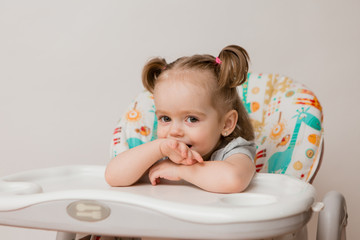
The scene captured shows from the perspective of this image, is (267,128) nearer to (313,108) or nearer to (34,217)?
(313,108)

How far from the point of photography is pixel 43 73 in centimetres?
189

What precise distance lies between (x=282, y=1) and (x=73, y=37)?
2.68ft

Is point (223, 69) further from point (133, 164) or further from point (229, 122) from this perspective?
point (133, 164)

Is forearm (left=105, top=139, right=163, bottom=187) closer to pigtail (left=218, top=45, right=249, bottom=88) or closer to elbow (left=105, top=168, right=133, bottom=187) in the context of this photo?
elbow (left=105, top=168, right=133, bottom=187)

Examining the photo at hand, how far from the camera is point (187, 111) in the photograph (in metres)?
1.00

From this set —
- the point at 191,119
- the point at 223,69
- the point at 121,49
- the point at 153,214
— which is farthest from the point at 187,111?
the point at 121,49

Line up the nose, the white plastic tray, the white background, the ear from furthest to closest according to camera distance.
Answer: the white background < the ear < the nose < the white plastic tray

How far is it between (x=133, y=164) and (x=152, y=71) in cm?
27

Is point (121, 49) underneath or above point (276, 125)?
above

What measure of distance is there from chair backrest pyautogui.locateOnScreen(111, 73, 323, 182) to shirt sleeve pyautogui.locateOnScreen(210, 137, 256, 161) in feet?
0.47

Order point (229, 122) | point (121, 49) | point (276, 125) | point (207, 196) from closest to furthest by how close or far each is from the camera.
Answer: point (207, 196)
point (229, 122)
point (276, 125)
point (121, 49)

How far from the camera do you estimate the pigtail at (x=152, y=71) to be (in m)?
1.12

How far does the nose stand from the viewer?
39.0 inches

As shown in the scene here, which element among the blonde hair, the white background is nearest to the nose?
the blonde hair
